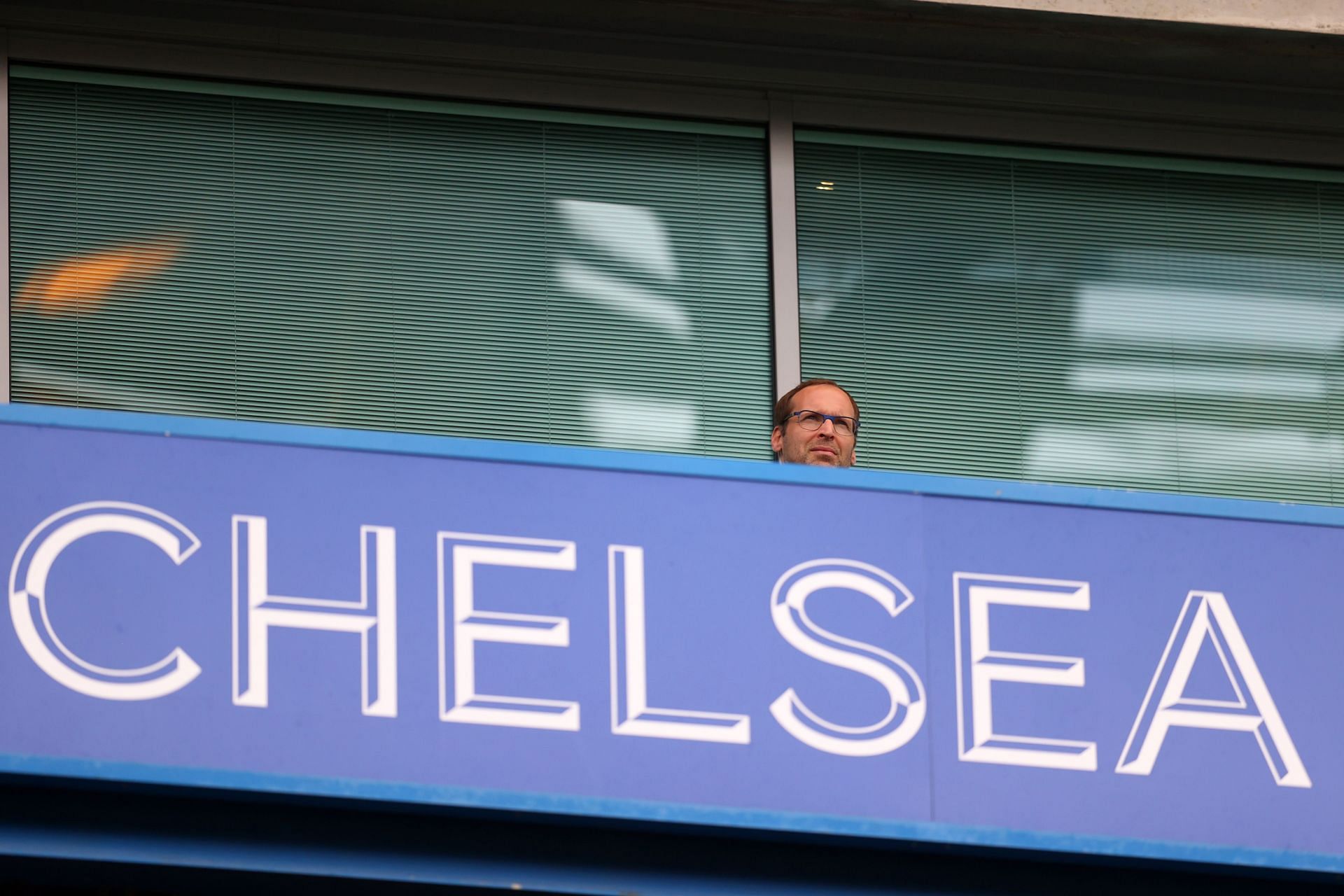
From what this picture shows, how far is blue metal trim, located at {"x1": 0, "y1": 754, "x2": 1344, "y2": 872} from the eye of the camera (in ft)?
21.4

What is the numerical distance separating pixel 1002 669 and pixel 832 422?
55.8 inches

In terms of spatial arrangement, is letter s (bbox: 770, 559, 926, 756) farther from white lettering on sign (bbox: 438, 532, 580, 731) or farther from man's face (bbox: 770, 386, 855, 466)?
man's face (bbox: 770, 386, 855, 466)

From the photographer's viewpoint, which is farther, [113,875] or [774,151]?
[774,151]

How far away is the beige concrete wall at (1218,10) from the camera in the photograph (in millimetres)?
9672

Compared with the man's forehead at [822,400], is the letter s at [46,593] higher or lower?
lower

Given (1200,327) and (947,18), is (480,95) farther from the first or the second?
(1200,327)

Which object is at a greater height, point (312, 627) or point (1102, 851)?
point (312, 627)

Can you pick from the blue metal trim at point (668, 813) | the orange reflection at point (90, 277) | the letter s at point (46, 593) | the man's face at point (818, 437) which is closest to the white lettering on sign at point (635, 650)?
the letter s at point (46, 593)

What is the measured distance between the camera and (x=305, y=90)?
9453 millimetres

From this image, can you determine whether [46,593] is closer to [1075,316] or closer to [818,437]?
[818,437]

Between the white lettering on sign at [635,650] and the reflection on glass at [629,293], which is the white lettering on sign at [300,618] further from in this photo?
the reflection on glass at [629,293]

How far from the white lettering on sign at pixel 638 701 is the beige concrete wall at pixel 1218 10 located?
337cm

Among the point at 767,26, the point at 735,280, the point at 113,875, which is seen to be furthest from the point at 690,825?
the point at 767,26

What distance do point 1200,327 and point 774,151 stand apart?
5.75ft
